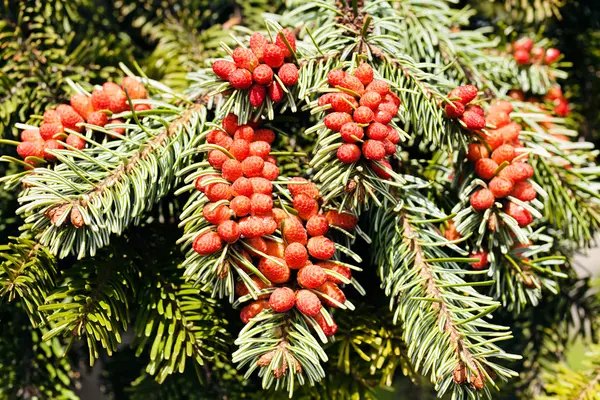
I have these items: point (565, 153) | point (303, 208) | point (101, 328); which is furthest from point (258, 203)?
point (565, 153)

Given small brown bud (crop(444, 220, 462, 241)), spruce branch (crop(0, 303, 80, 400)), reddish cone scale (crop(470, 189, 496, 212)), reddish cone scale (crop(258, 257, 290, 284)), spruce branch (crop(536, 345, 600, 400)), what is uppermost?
reddish cone scale (crop(470, 189, 496, 212))

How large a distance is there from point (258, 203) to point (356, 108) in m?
0.09

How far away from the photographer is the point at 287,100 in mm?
388

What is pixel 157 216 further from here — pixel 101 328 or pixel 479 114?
pixel 479 114

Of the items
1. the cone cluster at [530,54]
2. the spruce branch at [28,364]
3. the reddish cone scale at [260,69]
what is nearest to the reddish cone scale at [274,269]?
the reddish cone scale at [260,69]

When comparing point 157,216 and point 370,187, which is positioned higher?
point 370,187

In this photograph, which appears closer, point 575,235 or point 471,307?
point 471,307

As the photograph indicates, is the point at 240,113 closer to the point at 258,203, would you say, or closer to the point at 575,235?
the point at 258,203

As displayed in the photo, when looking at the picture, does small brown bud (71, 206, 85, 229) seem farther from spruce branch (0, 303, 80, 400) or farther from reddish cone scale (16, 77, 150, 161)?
spruce branch (0, 303, 80, 400)

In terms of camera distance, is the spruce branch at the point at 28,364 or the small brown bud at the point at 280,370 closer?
the small brown bud at the point at 280,370

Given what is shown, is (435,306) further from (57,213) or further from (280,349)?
(57,213)

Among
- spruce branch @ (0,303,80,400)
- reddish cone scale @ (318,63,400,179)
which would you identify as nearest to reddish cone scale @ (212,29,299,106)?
reddish cone scale @ (318,63,400,179)

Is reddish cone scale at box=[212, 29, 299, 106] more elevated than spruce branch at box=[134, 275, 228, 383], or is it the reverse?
reddish cone scale at box=[212, 29, 299, 106]

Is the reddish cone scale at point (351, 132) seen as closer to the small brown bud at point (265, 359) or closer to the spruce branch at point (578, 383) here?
the small brown bud at point (265, 359)
